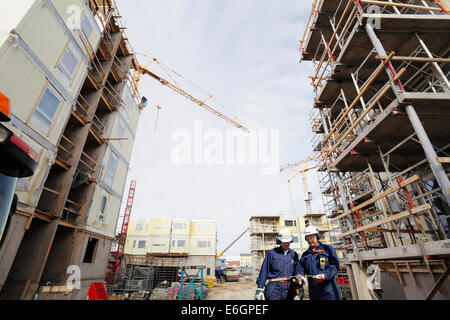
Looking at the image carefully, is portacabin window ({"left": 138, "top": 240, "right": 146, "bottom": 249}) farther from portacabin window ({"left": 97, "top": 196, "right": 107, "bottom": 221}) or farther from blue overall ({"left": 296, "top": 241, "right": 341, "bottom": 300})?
blue overall ({"left": 296, "top": 241, "right": 341, "bottom": 300})

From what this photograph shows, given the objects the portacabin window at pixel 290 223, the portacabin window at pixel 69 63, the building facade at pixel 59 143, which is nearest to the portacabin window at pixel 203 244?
the portacabin window at pixel 290 223

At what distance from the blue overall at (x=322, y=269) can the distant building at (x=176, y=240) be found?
120 ft

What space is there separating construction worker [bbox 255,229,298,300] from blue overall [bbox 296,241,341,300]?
0.80 ft

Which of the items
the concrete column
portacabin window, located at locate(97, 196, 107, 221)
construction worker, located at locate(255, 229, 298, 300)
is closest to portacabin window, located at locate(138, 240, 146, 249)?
portacabin window, located at locate(97, 196, 107, 221)

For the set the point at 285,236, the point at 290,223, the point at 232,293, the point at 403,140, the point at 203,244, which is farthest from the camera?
the point at 290,223

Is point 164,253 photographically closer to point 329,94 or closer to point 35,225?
point 35,225

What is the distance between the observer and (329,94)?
501 inches

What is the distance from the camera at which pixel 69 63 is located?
11.4 metres

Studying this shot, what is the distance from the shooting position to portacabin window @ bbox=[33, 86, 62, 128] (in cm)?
962

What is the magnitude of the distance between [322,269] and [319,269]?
2.6 inches

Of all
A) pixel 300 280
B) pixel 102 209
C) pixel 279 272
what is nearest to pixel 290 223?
pixel 102 209

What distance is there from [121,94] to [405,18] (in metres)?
17.7

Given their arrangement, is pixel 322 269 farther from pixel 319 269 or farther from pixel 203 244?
pixel 203 244

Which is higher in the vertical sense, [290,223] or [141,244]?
[290,223]
